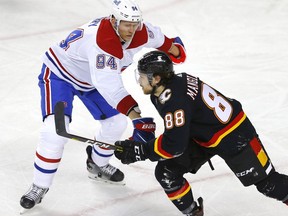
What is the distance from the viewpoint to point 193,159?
3.34m

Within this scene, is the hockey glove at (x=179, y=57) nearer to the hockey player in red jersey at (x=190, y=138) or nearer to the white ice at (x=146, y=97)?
the white ice at (x=146, y=97)

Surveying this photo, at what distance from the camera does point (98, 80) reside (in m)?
3.44

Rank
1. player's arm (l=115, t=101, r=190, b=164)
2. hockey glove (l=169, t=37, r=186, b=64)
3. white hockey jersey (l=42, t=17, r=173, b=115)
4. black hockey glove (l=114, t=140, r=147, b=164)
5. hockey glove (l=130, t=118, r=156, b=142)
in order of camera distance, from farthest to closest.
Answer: hockey glove (l=169, t=37, r=186, b=64) → white hockey jersey (l=42, t=17, r=173, b=115) → hockey glove (l=130, t=118, r=156, b=142) → black hockey glove (l=114, t=140, r=147, b=164) → player's arm (l=115, t=101, r=190, b=164)

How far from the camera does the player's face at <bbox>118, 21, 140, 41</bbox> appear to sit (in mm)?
3494

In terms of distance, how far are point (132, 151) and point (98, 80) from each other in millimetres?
426

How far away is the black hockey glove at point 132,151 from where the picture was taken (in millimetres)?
3199

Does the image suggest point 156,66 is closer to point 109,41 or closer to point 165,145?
point 165,145

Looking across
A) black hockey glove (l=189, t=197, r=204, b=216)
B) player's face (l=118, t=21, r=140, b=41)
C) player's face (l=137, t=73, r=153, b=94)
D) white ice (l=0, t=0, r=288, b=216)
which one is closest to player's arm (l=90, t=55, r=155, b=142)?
player's face (l=118, t=21, r=140, b=41)

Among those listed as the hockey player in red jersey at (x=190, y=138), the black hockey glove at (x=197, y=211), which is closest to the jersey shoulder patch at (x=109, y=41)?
the hockey player in red jersey at (x=190, y=138)

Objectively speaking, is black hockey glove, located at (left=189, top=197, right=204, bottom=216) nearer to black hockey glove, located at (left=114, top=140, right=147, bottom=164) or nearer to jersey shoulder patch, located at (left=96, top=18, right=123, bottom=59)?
black hockey glove, located at (left=114, top=140, right=147, bottom=164)

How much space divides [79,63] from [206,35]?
2.74 meters

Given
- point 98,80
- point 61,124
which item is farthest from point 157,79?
point 61,124

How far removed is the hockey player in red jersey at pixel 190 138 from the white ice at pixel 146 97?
44cm

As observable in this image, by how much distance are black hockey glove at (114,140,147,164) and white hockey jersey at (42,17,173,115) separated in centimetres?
24
